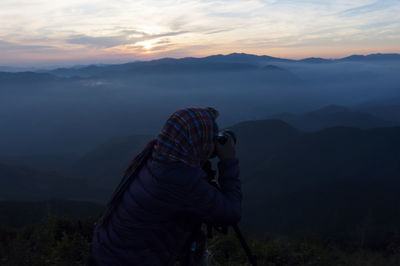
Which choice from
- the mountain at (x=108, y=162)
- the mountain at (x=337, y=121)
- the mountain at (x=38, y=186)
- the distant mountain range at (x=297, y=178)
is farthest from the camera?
the mountain at (x=337, y=121)

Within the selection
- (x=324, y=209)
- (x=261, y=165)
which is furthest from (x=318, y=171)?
(x=324, y=209)

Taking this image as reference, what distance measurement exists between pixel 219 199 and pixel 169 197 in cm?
30

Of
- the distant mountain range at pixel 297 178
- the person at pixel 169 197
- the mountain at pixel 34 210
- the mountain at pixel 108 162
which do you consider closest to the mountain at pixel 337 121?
the distant mountain range at pixel 297 178

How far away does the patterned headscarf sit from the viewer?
1.57 meters

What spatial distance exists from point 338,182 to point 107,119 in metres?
159

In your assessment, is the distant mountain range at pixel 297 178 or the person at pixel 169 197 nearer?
the person at pixel 169 197

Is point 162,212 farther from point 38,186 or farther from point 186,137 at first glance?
point 38,186

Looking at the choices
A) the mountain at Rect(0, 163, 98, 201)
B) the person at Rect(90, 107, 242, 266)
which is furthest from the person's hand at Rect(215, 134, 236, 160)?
the mountain at Rect(0, 163, 98, 201)

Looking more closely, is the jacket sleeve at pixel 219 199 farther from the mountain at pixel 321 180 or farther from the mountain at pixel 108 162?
the mountain at pixel 108 162

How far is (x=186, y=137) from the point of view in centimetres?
160

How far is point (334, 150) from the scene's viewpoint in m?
78.9

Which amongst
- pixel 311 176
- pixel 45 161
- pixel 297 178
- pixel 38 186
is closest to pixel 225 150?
pixel 297 178

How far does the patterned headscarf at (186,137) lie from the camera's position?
1.57m

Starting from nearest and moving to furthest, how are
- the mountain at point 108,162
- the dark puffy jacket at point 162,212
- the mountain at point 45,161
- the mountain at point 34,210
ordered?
the dark puffy jacket at point 162,212, the mountain at point 34,210, the mountain at point 108,162, the mountain at point 45,161
